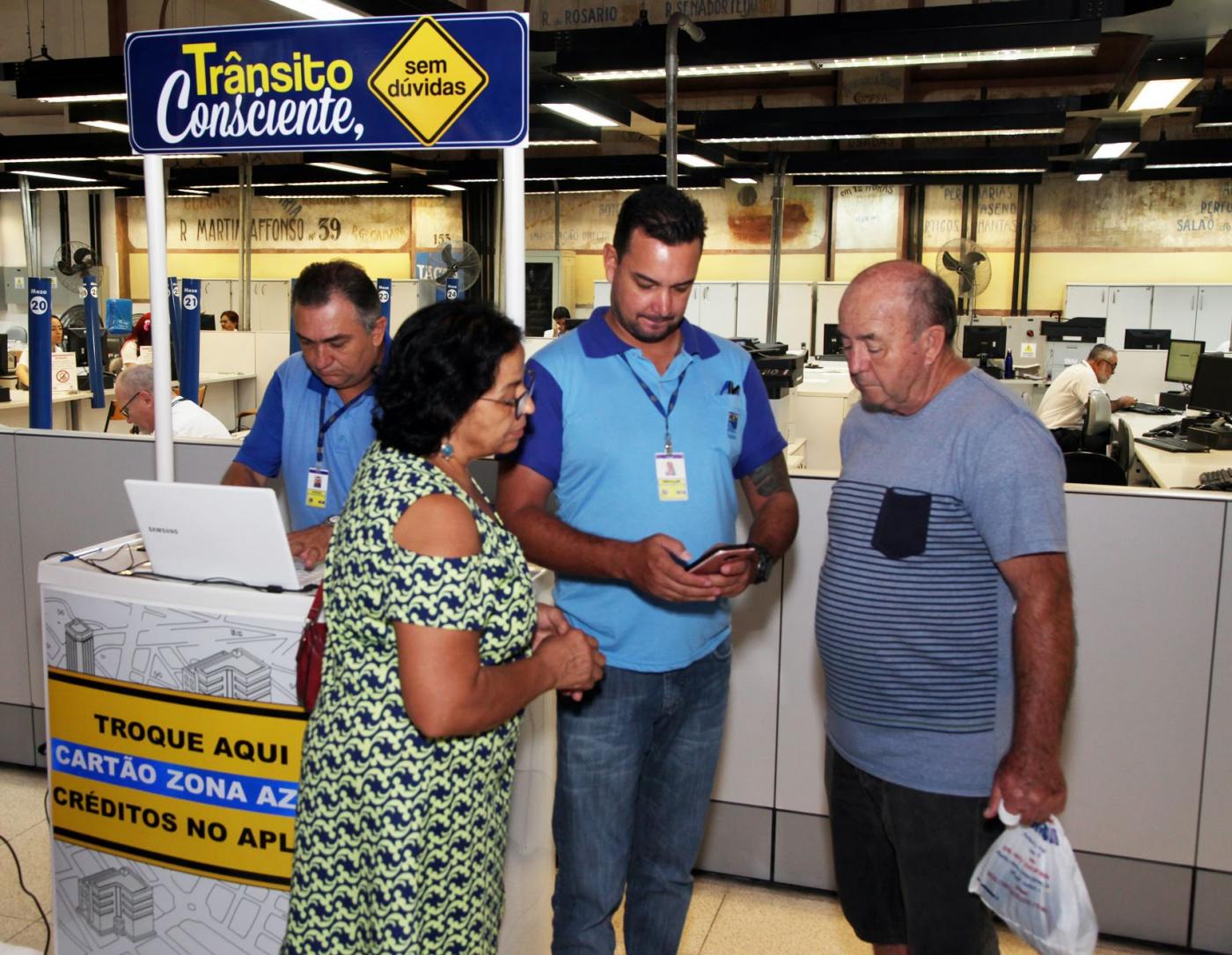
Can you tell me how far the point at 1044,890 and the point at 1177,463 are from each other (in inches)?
200

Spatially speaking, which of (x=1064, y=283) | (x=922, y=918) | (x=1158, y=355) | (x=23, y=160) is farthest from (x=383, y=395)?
(x=1064, y=283)

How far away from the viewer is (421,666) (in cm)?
146

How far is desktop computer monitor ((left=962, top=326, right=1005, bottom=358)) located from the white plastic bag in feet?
30.1

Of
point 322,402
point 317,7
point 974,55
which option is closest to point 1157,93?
point 974,55

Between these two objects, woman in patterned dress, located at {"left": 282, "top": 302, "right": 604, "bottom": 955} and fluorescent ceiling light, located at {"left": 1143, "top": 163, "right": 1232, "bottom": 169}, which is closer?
woman in patterned dress, located at {"left": 282, "top": 302, "right": 604, "bottom": 955}

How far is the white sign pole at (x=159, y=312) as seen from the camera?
2510 millimetres

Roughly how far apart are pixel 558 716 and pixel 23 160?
1108cm

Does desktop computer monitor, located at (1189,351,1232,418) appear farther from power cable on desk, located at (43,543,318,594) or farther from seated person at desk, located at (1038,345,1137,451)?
power cable on desk, located at (43,543,318,594)

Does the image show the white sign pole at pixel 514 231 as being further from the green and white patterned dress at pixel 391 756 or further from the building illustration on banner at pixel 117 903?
the building illustration on banner at pixel 117 903

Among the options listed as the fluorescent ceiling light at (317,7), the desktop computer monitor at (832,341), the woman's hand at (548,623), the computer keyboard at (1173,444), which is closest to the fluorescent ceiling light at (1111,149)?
the desktop computer monitor at (832,341)

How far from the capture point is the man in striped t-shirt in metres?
1.68

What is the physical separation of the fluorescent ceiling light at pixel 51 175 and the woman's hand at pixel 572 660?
12180 mm

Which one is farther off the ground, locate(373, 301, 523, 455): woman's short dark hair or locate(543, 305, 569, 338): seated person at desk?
locate(543, 305, 569, 338): seated person at desk

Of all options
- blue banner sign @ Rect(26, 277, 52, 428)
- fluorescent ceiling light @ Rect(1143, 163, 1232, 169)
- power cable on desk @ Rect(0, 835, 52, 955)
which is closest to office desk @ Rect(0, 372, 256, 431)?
blue banner sign @ Rect(26, 277, 52, 428)
